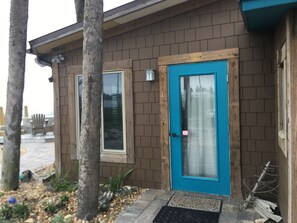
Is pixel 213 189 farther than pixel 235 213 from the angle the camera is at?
Yes

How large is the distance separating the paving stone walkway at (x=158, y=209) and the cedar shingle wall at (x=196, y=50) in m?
0.39

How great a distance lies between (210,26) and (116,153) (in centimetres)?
246

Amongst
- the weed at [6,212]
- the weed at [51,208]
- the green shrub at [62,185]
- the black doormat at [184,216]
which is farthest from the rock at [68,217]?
the black doormat at [184,216]

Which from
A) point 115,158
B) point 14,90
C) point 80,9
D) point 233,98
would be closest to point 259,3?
point 233,98

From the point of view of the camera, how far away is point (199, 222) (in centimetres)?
336

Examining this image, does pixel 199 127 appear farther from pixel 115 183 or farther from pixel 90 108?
pixel 90 108

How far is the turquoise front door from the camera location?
4.07 metres

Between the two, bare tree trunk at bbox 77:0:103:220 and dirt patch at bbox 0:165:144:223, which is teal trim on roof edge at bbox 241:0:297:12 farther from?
dirt patch at bbox 0:165:144:223

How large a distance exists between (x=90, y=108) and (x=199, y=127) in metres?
1.69

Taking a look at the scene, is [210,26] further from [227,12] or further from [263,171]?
[263,171]

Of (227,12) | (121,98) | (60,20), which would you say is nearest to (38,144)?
(121,98)

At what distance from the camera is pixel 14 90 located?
15.2 ft

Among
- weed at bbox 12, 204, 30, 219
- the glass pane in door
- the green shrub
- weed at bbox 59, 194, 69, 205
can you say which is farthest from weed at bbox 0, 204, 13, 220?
the glass pane in door

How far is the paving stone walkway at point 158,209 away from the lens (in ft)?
11.2
